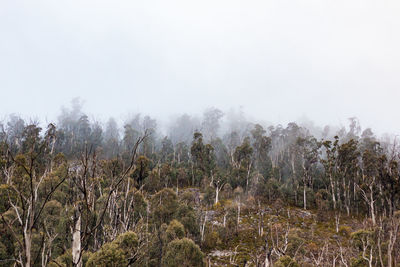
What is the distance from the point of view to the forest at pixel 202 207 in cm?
945

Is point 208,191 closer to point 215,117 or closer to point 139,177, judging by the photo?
point 139,177

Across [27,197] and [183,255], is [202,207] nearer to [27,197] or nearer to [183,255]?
[183,255]

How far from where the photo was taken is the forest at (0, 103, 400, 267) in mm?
9453

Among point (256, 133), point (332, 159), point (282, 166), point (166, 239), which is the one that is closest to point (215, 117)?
point (256, 133)

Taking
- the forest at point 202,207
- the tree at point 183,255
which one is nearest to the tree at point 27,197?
the forest at point 202,207

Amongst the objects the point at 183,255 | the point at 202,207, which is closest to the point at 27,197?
the point at 183,255

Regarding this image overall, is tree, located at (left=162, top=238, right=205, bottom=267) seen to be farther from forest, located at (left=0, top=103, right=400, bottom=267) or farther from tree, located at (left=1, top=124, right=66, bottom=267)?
tree, located at (left=1, top=124, right=66, bottom=267)

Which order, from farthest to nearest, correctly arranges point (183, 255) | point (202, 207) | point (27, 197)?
1. point (202, 207)
2. point (183, 255)
3. point (27, 197)

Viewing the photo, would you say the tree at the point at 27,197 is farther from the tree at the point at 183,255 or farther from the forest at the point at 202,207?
the tree at the point at 183,255

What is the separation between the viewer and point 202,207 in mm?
32875

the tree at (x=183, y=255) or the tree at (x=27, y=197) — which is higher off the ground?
the tree at (x=27, y=197)

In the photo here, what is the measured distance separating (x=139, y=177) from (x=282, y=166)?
4294 centimetres

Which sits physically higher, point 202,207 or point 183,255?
point 183,255

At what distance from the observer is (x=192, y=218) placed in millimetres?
25312
